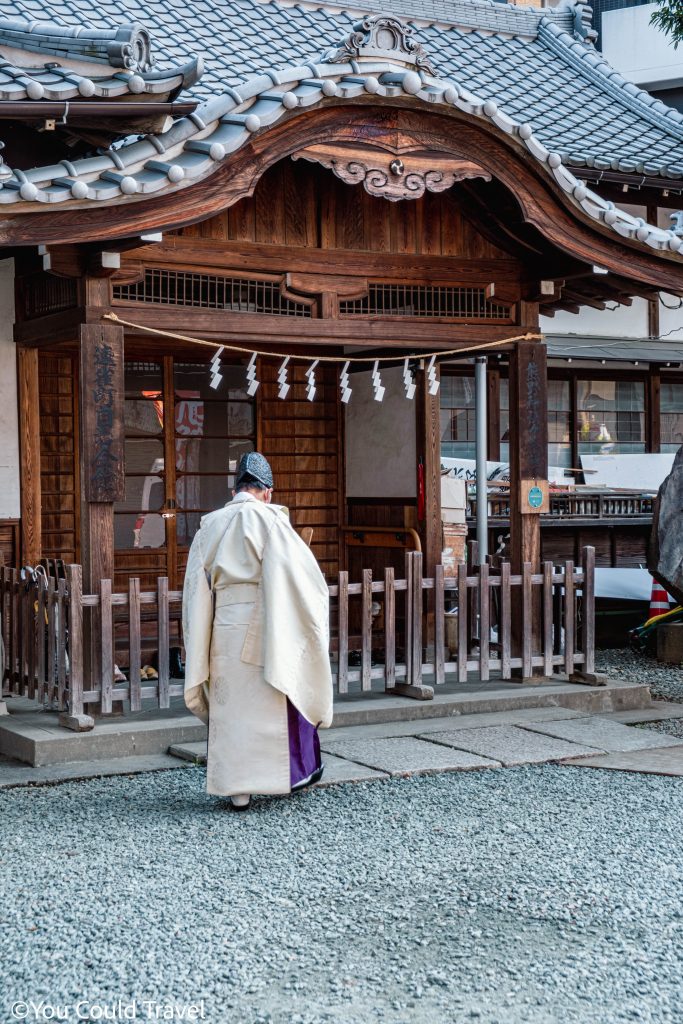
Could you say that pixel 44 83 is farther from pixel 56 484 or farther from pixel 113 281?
pixel 56 484

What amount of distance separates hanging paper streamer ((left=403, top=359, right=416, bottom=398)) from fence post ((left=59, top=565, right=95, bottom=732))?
349 centimetres

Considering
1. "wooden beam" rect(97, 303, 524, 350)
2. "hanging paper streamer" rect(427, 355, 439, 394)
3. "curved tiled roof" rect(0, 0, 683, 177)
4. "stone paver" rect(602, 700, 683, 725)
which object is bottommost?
"stone paver" rect(602, 700, 683, 725)

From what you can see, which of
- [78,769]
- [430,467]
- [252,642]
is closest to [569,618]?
[430,467]

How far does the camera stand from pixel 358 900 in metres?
4.80

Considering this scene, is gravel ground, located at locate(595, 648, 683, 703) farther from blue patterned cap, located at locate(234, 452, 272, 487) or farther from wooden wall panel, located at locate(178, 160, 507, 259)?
blue patterned cap, located at locate(234, 452, 272, 487)

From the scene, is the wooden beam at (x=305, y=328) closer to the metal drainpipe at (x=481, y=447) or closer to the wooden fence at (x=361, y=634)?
the metal drainpipe at (x=481, y=447)

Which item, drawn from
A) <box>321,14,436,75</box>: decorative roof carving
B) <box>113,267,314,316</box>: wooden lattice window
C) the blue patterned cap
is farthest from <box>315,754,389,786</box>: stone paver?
<box>321,14,436,75</box>: decorative roof carving

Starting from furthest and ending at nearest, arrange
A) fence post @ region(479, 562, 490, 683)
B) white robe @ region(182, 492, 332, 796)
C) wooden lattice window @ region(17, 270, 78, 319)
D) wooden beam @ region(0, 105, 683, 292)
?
fence post @ region(479, 562, 490, 683)
wooden lattice window @ region(17, 270, 78, 319)
wooden beam @ region(0, 105, 683, 292)
white robe @ region(182, 492, 332, 796)

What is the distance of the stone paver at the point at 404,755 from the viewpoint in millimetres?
6965

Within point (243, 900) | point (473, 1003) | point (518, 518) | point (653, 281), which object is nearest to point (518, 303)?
point (653, 281)

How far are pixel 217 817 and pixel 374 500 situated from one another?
5.26 m

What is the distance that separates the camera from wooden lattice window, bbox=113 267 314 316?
791 cm

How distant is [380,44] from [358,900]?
548 centimetres
